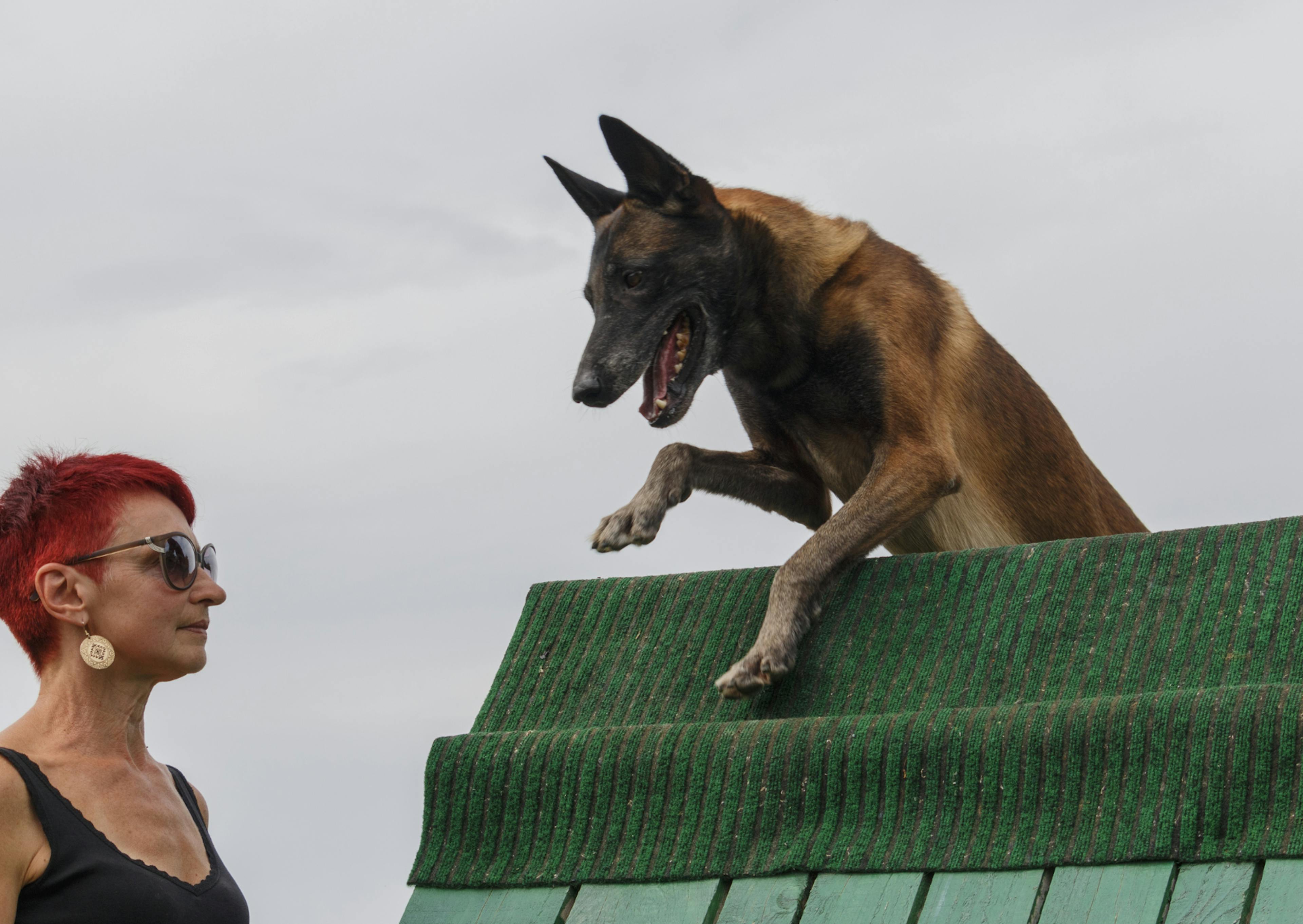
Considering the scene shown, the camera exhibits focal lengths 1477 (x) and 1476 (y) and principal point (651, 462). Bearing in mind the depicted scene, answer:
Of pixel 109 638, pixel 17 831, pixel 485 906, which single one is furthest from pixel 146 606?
pixel 485 906

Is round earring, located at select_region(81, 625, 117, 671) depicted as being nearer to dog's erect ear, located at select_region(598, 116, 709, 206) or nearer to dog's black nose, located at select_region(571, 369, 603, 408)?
dog's black nose, located at select_region(571, 369, 603, 408)

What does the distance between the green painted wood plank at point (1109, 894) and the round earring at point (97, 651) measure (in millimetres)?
1791

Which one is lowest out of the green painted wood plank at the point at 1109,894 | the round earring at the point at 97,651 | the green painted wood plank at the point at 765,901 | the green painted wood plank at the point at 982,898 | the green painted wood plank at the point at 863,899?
the green painted wood plank at the point at 1109,894

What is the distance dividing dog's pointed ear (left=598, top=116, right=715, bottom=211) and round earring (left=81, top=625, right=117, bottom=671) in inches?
87.3

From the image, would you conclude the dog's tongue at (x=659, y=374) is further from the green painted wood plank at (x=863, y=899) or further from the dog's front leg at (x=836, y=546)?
the green painted wood plank at (x=863, y=899)

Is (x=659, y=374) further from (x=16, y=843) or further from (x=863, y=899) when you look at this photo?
(x=16, y=843)

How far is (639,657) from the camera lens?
3.91m

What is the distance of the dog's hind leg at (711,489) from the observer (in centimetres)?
430

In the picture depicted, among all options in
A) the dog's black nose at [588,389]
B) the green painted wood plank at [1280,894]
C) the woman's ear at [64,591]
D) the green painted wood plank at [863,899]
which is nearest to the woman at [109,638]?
the woman's ear at [64,591]

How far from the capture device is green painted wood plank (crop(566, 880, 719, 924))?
3131 millimetres

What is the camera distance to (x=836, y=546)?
4.00 m

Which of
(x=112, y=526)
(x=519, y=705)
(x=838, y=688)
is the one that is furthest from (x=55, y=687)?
(x=838, y=688)

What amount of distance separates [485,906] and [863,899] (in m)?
0.93

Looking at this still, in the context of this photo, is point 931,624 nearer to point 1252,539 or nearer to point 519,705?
point 1252,539
